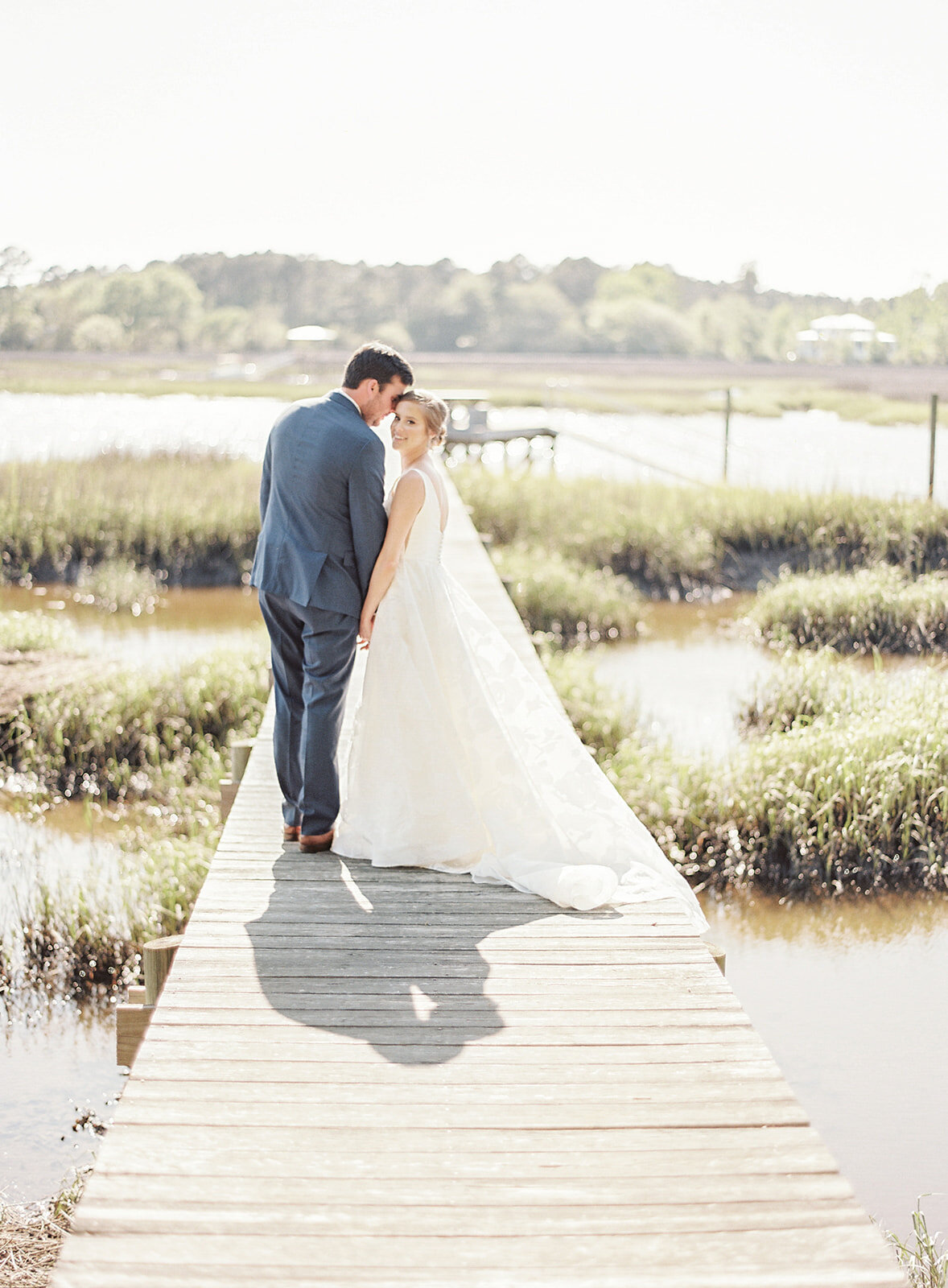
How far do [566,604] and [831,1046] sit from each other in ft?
23.4

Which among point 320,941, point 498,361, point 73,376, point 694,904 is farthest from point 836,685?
point 73,376

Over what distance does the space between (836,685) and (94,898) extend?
5.12 m

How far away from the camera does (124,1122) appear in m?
2.79

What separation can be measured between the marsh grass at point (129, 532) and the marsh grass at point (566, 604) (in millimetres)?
3797

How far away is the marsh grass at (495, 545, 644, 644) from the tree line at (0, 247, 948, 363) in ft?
245

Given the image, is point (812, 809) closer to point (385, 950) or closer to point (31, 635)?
point (385, 950)

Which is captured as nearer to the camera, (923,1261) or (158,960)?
(923,1261)

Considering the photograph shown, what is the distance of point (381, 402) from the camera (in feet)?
14.3

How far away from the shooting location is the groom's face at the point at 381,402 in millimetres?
4363

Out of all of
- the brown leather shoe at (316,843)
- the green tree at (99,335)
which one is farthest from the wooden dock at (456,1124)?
the green tree at (99,335)

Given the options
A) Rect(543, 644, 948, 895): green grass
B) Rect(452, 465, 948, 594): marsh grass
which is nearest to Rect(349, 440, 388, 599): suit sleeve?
Rect(543, 644, 948, 895): green grass

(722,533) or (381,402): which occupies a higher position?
(381,402)

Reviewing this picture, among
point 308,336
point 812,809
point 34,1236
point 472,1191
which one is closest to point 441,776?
point 34,1236

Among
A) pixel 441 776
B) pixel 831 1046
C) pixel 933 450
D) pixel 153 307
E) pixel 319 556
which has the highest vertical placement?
pixel 153 307
